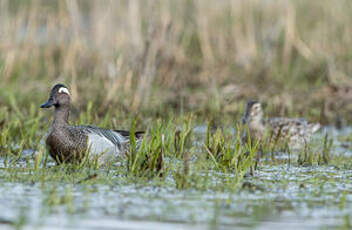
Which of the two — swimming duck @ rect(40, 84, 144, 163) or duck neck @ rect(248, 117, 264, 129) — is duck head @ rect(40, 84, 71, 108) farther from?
duck neck @ rect(248, 117, 264, 129)

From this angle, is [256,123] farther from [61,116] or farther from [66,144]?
[66,144]

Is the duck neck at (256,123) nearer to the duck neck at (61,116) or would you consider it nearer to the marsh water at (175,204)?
the duck neck at (61,116)

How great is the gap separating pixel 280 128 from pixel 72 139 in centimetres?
319

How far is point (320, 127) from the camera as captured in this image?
1023 cm

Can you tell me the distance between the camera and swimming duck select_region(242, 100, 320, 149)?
29.7 feet

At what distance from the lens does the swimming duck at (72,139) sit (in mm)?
6828

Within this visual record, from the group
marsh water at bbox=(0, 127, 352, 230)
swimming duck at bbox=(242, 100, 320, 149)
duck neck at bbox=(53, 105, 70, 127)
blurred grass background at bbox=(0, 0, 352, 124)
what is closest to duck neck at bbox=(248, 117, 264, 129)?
swimming duck at bbox=(242, 100, 320, 149)

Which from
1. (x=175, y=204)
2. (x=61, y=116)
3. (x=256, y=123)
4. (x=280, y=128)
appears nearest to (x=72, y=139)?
(x=61, y=116)

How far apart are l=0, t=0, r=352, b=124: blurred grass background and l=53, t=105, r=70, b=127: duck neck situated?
220 cm

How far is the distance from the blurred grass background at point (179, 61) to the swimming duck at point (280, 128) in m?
0.54

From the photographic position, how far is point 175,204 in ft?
16.1

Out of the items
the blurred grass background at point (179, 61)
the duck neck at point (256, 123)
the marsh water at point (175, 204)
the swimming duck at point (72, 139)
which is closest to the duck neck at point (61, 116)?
the swimming duck at point (72, 139)

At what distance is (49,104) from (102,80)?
15.8 ft

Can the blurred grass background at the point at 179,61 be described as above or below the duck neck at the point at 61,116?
above
